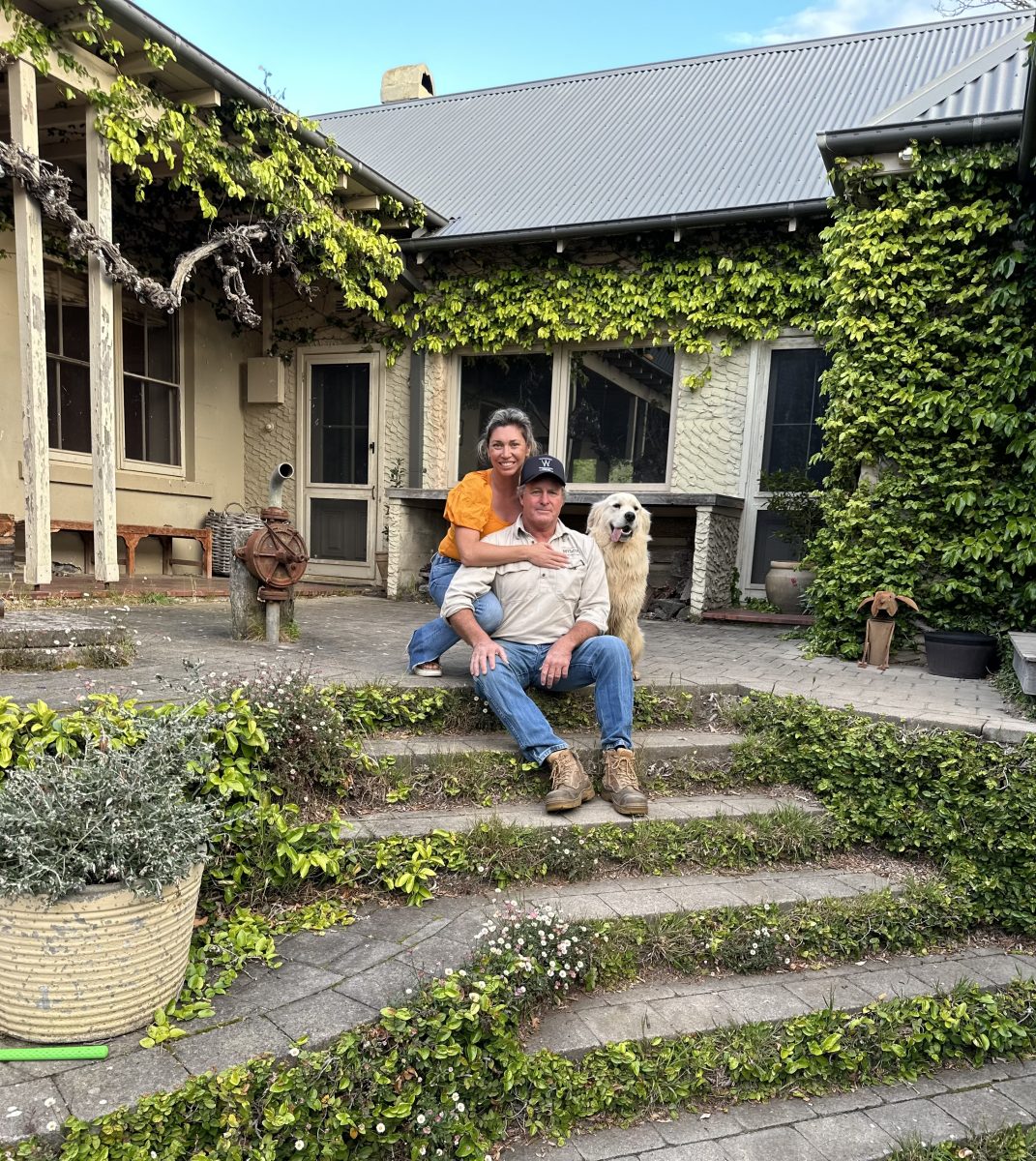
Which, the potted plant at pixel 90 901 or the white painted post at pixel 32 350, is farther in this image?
the white painted post at pixel 32 350

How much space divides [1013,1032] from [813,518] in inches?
196

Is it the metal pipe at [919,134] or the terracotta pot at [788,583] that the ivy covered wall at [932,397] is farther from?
the terracotta pot at [788,583]

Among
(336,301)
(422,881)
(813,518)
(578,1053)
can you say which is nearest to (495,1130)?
(578,1053)

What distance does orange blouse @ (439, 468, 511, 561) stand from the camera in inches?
136

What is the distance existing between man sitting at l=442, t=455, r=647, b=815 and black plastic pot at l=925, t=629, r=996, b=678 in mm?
2746

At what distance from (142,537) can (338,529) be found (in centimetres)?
218

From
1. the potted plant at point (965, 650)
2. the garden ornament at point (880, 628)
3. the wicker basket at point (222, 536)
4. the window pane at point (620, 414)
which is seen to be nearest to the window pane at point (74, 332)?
the wicker basket at point (222, 536)

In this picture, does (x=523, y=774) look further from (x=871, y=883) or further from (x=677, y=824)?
(x=871, y=883)

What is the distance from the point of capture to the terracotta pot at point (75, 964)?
1630 millimetres

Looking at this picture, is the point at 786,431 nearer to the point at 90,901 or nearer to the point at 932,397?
the point at 932,397

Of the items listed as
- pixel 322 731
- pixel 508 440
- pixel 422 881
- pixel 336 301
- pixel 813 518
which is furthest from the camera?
pixel 336 301

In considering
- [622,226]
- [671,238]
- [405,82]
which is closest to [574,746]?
[622,226]

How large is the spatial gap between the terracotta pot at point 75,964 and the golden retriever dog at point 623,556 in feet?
8.26

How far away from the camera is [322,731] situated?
9.04ft
